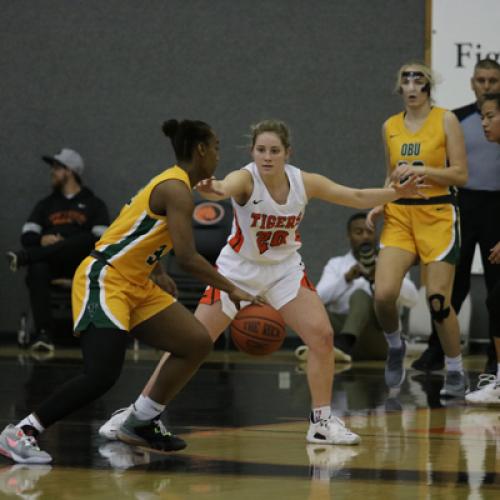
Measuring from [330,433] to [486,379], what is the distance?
2.23m

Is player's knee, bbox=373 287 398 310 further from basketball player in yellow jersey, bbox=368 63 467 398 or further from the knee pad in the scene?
the knee pad

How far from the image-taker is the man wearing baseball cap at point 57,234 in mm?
11039

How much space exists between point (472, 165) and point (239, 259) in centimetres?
294

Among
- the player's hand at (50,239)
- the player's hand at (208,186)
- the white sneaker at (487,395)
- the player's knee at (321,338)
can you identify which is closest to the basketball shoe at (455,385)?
the white sneaker at (487,395)

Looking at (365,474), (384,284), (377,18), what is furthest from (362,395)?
(377,18)

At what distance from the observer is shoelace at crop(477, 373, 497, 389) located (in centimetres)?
750

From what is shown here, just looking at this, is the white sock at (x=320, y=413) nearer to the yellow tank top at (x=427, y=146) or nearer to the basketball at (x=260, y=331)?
the basketball at (x=260, y=331)

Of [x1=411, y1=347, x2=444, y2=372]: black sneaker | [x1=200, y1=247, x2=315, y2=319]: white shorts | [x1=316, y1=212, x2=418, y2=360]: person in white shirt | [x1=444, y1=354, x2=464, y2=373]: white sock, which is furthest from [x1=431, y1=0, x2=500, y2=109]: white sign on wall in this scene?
[x1=200, y1=247, x2=315, y2=319]: white shorts

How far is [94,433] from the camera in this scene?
5.78 metres

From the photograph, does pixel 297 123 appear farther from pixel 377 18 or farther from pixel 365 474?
pixel 365 474

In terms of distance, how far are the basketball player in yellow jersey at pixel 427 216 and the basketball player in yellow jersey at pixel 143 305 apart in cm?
226

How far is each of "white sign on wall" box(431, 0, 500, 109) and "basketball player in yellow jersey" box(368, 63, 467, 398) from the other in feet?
13.7

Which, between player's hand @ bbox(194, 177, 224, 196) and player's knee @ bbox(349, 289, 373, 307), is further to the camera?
player's knee @ bbox(349, 289, 373, 307)

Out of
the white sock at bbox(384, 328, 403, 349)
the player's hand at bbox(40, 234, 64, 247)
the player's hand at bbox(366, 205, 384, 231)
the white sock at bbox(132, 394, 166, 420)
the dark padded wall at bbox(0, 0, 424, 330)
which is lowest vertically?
the white sock at bbox(132, 394, 166, 420)
